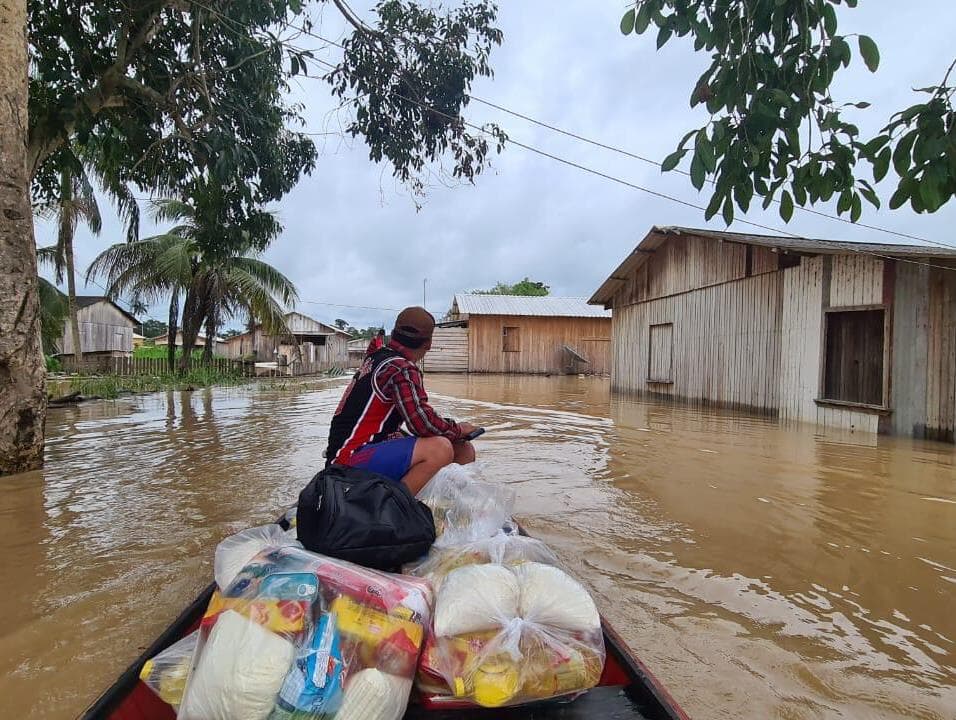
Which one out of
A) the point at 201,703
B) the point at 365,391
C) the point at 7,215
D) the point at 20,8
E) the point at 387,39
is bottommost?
the point at 201,703

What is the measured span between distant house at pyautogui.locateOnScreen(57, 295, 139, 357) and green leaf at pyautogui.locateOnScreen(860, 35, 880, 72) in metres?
34.5

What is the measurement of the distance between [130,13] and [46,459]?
17.2ft

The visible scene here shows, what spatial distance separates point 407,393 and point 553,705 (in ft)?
5.51

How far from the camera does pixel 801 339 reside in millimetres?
9680

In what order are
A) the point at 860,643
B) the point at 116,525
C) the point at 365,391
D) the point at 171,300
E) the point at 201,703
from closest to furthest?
1. the point at 201,703
2. the point at 860,643
3. the point at 365,391
4. the point at 116,525
5. the point at 171,300

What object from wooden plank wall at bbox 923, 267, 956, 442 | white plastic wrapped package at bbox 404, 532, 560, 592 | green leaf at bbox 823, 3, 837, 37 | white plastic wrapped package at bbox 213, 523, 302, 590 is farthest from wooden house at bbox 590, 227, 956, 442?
white plastic wrapped package at bbox 213, 523, 302, 590

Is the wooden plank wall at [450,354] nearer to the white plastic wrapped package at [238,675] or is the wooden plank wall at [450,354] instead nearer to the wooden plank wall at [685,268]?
the wooden plank wall at [685,268]

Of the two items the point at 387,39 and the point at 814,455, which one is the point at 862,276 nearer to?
the point at 814,455

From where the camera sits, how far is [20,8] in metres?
5.33

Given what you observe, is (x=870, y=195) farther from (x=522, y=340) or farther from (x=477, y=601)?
(x=522, y=340)

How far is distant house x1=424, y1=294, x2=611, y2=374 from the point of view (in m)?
26.6

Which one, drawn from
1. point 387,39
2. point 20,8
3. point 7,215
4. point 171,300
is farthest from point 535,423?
point 171,300

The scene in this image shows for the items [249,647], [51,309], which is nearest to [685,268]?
[249,647]

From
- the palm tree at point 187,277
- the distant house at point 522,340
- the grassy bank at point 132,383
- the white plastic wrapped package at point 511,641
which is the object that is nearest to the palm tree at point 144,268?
the palm tree at point 187,277
